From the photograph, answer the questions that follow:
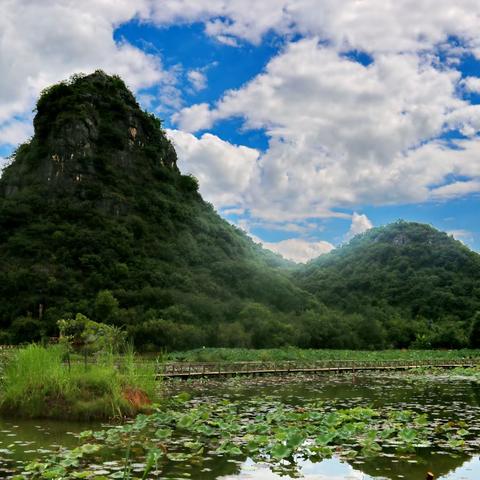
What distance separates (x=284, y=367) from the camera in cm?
4284

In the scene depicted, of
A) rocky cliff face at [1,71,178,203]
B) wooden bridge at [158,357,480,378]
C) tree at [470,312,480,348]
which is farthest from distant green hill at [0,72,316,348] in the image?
tree at [470,312,480,348]

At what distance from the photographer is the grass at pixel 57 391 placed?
16.3m

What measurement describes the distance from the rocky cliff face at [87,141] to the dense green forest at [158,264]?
225 millimetres

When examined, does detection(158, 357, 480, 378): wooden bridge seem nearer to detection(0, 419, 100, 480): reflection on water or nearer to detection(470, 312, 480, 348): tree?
detection(0, 419, 100, 480): reflection on water

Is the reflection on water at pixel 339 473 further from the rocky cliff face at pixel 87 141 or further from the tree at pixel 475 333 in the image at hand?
the rocky cliff face at pixel 87 141

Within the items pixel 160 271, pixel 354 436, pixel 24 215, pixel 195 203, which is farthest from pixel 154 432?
pixel 195 203

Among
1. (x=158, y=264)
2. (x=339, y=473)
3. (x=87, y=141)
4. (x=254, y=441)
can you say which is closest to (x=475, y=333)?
(x=158, y=264)

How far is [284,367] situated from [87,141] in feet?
216

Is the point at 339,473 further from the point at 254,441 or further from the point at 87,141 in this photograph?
the point at 87,141

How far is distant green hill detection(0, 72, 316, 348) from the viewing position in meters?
67.7

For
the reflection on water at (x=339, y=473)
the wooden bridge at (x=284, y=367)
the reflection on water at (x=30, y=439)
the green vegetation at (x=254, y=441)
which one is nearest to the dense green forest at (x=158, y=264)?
the wooden bridge at (x=284, y=367)

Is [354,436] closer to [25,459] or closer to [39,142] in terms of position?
[25,459]

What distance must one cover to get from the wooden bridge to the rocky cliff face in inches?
2248

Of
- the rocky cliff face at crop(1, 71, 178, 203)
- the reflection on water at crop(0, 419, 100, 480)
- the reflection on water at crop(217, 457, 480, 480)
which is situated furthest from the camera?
the rocky cliff face at crop(1, 71, 178, 203)
